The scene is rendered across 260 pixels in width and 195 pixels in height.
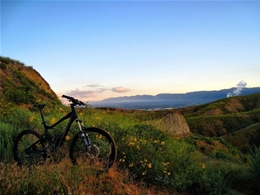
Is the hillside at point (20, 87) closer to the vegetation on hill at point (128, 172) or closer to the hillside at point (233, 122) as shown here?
the vegetation on hill at point (128, 172)

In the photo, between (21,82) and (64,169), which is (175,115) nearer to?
(21,82)

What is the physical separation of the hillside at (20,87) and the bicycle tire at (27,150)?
541 centimetres

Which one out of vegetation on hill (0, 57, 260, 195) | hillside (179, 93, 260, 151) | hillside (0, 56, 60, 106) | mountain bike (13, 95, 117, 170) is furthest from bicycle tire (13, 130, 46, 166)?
hillside (179, 93, 260, 151)

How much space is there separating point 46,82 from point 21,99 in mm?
11551

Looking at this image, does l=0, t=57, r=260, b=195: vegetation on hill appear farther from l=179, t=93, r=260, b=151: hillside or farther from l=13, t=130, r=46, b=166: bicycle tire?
l=179, t=93, r=260, b=151: hillside

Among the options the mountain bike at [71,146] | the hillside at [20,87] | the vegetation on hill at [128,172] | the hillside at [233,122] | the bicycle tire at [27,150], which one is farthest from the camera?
the hillside at [233,122]

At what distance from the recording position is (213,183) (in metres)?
7.03

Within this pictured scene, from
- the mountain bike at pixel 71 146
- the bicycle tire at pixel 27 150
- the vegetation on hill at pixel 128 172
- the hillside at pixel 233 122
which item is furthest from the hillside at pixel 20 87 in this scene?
the hillside at pixel 233 122

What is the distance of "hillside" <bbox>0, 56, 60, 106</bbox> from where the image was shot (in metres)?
15.2

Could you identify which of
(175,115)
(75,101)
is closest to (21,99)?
(75,101)

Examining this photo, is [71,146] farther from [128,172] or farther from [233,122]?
[233,122]

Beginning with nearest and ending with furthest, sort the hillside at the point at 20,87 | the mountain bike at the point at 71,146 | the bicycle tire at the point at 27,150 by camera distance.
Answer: the mountain bike at the point at 71,146, the bicycle tire at the point at 27,150, the hillside at the point at 20,87

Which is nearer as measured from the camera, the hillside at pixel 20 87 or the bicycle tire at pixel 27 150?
the bicycle tire at pixel 27 150

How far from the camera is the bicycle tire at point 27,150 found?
245 inches
